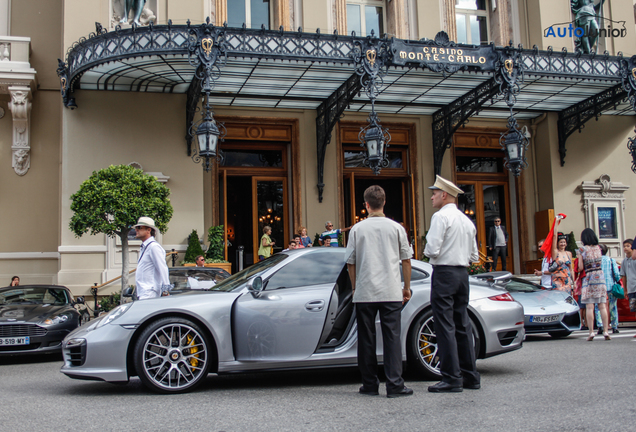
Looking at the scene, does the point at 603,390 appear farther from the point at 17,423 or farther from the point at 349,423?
the point at 17,423

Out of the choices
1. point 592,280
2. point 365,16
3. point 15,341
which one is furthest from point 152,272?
point 365,16

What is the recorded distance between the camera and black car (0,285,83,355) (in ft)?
29.3

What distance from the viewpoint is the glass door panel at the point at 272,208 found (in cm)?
1761

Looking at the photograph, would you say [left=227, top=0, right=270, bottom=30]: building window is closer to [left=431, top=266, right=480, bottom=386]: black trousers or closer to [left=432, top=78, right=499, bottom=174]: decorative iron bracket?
[left=432, top=78, right=499, bottom=174]: decorative iron bracket

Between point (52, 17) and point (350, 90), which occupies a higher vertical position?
point (52, 17)

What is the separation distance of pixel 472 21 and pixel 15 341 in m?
16.0

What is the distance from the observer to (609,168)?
19.3 meters

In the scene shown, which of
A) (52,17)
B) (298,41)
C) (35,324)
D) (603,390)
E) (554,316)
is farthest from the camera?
(52,17)

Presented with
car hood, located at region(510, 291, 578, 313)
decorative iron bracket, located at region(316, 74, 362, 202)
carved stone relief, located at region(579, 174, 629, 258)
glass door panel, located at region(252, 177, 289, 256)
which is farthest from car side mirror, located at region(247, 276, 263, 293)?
carved stone relief, located at region(579, 174, 629, 258)

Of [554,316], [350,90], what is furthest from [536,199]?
[554,316]

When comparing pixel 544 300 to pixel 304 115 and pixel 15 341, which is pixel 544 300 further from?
pixel 304 115

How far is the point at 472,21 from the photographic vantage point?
19.4 meters

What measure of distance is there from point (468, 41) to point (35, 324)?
1514cm

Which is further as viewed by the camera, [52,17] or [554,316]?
[52,17]
